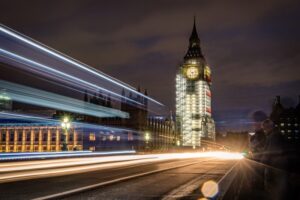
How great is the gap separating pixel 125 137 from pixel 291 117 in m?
89.0

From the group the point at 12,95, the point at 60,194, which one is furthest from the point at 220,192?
the point at 12,95

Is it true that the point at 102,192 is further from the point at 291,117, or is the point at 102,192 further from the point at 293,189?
the point at 291,117

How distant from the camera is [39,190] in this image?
37.9ft

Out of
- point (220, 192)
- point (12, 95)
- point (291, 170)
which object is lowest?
point (220, 192)

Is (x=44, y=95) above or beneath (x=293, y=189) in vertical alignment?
above

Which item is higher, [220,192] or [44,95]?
[44,95]

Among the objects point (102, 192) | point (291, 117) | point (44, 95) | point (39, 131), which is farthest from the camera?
point (291, 117)

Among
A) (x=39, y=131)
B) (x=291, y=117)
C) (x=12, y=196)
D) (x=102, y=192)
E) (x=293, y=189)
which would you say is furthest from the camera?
(x=291, y=117)

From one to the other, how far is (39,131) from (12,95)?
76283mm

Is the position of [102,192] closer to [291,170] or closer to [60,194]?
[60,194]

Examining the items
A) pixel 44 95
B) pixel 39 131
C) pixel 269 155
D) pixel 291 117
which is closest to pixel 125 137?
pixel 44 95

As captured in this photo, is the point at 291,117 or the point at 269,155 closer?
the point at 269,155

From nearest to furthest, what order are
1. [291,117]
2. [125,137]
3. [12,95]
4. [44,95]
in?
1. [12,95]
2. [44,95]
3. [125,137]
4. [291,117]

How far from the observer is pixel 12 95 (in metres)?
38.3
